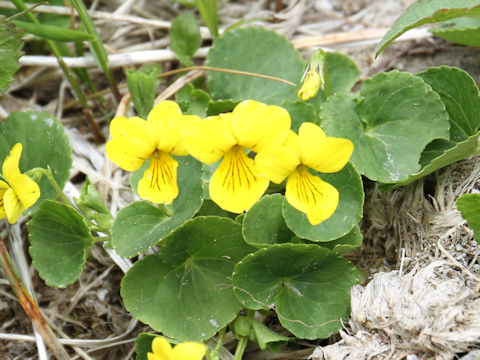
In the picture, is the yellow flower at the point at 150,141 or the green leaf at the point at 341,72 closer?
the yellow flower at the point at 150,141

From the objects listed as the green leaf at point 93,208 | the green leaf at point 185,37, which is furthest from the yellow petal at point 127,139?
the green leaf at point 185,37

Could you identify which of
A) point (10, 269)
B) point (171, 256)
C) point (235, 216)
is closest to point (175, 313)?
point (171, 256)

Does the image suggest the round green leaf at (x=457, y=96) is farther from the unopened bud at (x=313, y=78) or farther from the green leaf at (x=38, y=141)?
the green leaf at (x=38, y=141)

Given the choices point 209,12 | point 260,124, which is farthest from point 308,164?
point 209,12

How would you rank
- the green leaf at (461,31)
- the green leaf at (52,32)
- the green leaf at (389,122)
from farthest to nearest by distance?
the green leaf at (52,32) < the green leaf at (461,31) < the green leaf at (389,122)

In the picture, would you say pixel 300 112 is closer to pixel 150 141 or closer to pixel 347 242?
pixel 347 242

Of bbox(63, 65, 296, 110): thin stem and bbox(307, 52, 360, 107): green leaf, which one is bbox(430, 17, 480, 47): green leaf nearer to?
bbox(307, 52, 360, 107): green leaf

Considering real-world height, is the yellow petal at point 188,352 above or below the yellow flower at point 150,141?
below

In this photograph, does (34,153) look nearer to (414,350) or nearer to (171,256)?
(171,256)

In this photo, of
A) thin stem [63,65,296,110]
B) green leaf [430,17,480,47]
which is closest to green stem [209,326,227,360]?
thin stem [63,65,296,110]
